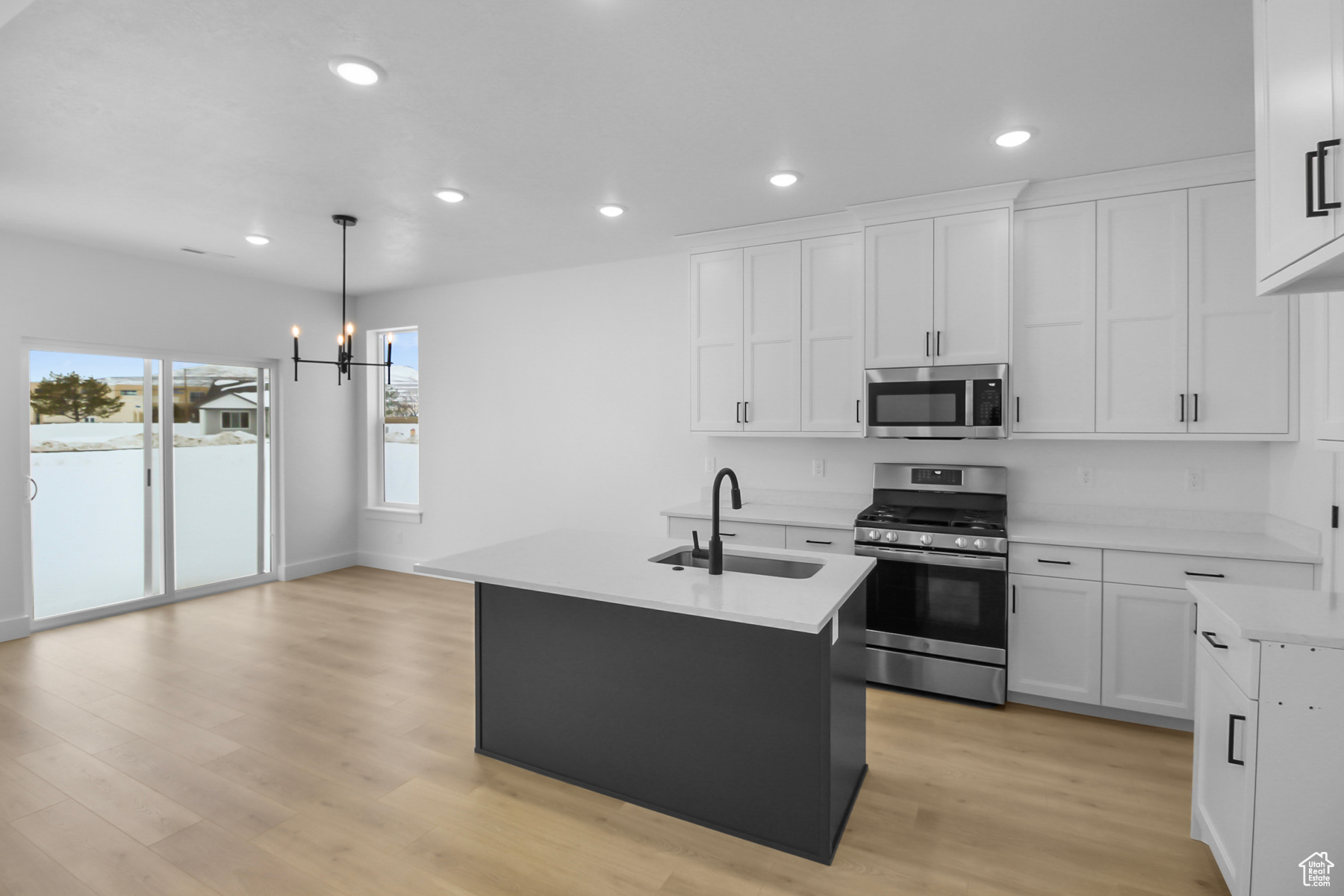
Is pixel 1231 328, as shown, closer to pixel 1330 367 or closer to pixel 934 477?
pixel 1330 367

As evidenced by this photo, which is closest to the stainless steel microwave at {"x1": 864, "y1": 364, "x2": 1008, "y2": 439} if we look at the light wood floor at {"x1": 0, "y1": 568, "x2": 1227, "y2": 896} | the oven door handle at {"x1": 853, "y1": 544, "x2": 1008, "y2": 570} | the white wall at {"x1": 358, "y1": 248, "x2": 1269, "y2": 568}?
the white wall at {"x1": 358, "y1": 248, "x2": 1269, "y2": 568}

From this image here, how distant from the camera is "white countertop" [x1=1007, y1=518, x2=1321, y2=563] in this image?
2.90m

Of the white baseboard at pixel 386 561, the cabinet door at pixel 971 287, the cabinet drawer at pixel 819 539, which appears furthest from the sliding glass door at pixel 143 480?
the cabinet door at pixel 971 287

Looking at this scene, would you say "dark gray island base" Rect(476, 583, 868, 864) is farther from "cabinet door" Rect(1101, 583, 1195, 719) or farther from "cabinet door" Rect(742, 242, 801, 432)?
"cabinet door" Rect(742, 242, 801, 432)

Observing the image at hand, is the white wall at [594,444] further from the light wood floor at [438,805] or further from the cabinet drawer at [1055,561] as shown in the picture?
the light wood floor at [438,805]

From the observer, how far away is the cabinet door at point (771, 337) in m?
4.13

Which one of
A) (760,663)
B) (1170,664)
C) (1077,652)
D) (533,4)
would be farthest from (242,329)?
(1170,664)

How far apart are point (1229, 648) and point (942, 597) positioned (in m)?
1.58

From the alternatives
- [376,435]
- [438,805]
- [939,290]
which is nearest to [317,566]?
[376,435]

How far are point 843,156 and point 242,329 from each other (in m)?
5.17

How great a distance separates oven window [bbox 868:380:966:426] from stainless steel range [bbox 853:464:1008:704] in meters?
0.52

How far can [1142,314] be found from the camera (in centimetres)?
330

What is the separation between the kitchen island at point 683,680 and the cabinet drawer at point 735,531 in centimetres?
117

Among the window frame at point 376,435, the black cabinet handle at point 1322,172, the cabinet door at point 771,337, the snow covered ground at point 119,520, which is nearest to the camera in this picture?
the black cabinet handle at point 1322,172
